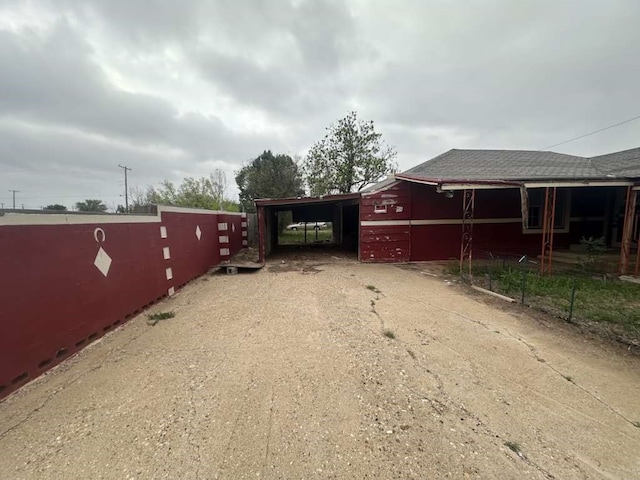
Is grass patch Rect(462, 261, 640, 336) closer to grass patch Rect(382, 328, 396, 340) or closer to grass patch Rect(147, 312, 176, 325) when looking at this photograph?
grass patch Rect(382, 328, 396, 340)

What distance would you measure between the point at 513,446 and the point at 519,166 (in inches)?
427

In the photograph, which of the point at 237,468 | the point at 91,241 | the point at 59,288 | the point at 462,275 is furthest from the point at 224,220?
the point at 237,468

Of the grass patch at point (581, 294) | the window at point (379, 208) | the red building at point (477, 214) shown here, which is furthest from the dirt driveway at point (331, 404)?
the window at point (379, 208)

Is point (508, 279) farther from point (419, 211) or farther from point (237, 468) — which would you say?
point (237, 468)

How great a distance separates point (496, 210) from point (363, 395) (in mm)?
9869

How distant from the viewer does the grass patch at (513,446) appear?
199 cm

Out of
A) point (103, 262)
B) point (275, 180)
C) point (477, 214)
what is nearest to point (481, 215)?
point (477, 214)

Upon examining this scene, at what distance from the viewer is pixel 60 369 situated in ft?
9.96

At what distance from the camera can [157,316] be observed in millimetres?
4691

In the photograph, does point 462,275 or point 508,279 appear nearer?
point 508,279

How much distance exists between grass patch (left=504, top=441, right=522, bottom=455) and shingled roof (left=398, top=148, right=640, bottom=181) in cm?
727

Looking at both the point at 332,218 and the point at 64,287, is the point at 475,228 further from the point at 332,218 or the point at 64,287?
the point at 64,287

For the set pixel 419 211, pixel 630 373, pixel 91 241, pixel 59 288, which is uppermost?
pixel 419 211

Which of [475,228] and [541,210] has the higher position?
[541,210]
